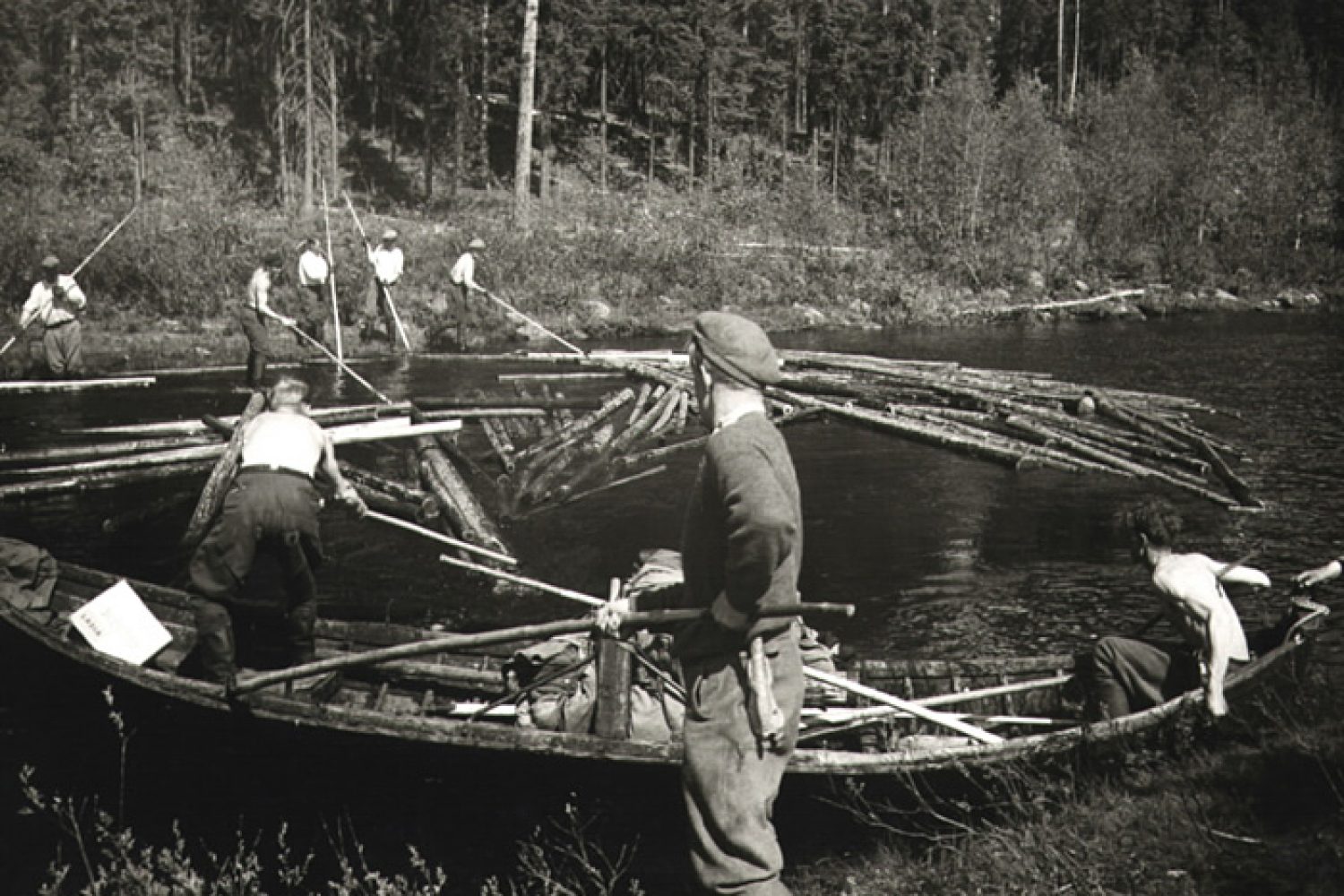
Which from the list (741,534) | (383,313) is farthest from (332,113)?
(741,534)

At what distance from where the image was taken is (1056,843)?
18.6ft

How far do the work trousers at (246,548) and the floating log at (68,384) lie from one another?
12.2 meters

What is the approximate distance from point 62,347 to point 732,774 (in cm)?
2011

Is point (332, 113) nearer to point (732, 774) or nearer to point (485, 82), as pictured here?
point (485, 82)

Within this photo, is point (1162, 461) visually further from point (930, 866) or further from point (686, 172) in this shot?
point (686, 172)

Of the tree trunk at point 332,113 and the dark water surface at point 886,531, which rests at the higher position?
the tree trunk at point 332,113

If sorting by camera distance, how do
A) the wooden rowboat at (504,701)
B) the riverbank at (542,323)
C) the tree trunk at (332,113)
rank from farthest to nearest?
1. the tree trunk at (332,113)
2. the riverbank at (542,323)
3. the wooden rowboat at (504,701)

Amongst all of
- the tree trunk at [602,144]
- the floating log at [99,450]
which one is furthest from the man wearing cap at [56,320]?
the tree trunk at [602,144]

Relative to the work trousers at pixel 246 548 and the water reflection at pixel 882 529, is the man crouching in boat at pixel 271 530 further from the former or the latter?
the water reflection at pixel 882 529

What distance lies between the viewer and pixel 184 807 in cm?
762

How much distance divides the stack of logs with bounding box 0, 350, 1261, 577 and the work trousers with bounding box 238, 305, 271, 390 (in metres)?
3.91

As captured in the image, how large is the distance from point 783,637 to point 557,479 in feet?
35.9

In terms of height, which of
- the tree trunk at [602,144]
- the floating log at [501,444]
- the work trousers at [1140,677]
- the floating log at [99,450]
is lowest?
the floating log at [501,444]

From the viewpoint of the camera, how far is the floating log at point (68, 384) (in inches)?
728
